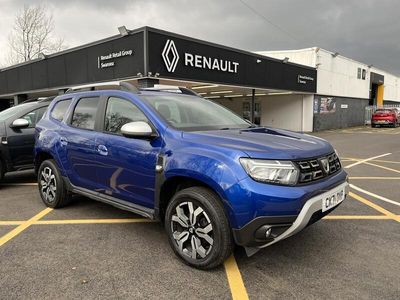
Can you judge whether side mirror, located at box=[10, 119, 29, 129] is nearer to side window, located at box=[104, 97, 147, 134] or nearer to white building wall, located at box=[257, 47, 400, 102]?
side window, located at box=[104, 97, 147, 134]

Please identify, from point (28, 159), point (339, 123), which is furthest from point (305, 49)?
point (28, 159)

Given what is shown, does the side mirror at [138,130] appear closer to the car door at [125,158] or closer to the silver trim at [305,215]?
the car door at [125,158]

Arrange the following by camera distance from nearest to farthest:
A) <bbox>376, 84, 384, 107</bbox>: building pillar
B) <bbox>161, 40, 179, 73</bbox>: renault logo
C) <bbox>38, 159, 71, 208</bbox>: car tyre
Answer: <bbox>38, 159, 71, 208</bbox>: car tyre
<bbox>161, 40, 179, 73</bbox>: renault logo
<bbox>376, 84, 384, 107</bbox>: building pillar

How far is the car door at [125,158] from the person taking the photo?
12.7 feet

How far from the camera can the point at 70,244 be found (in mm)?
4176

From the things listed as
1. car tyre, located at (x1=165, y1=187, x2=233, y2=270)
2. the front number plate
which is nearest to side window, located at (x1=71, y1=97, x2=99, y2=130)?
car tyre, located at (x1=165, y1=187, x2=233, y2=270)

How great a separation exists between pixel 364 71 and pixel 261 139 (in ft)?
126

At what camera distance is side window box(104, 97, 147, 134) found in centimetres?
421

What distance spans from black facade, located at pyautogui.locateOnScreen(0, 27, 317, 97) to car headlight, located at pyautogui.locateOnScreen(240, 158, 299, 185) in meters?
12.1

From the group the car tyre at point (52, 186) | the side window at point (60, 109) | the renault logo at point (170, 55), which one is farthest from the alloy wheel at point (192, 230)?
the renault logo at point (170, 55)

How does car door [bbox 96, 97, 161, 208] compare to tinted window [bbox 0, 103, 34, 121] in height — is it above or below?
below

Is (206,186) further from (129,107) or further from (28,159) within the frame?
(28,159)

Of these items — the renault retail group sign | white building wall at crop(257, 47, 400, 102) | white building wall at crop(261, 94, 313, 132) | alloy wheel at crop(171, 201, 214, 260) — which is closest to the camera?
alloy wheel at crop(171, 201, 214, 260)

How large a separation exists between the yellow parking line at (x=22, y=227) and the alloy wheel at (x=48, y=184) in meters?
0.20
